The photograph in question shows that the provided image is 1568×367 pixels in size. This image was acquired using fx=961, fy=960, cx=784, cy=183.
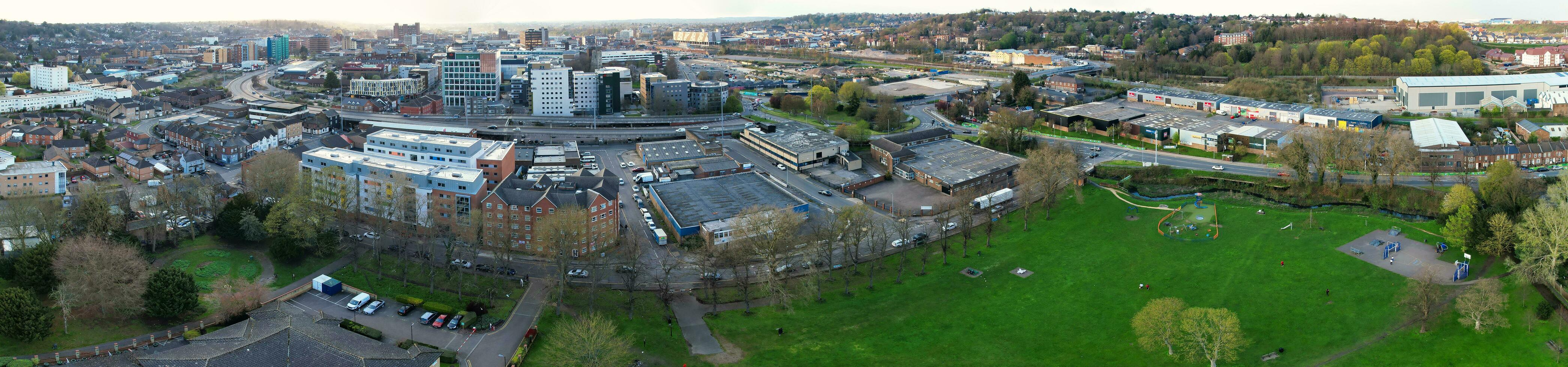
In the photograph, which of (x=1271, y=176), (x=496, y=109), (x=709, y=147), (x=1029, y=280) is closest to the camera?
(x=1029, y=280)

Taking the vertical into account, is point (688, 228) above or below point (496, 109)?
below

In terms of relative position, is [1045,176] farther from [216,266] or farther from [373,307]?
[216,266]

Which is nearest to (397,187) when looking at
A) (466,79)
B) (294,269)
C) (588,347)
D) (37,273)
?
(294,269)

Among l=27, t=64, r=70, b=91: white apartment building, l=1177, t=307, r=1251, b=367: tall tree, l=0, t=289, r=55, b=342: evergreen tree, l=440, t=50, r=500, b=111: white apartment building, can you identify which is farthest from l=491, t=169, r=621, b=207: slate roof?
l=27, t=64, r=70, b=91: white apartment building

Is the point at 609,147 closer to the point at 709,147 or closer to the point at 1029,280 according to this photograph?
the point at 709,147

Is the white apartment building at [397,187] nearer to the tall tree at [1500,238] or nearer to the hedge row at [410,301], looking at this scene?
the hedge row at [410,301]

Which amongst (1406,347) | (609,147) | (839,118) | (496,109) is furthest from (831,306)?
(496,109)

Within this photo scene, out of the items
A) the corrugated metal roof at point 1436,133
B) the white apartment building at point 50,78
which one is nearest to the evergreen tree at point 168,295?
the corrugated metal roof at point 1436,133

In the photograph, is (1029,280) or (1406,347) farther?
(1029,280)
